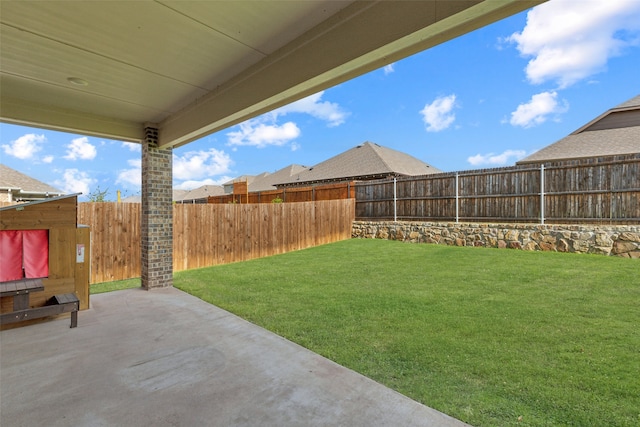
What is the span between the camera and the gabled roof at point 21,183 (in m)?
12.3

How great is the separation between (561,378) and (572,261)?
5465mm

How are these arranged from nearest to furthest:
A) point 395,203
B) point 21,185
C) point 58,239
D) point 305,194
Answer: point 58,239, point 395,203, point 21,185, point 305,194

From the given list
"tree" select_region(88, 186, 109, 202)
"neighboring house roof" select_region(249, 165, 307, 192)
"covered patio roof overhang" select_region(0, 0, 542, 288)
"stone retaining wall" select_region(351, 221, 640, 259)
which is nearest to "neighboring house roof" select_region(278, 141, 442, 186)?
"neighboring house roof" select_region(249, 165, 307, 192)

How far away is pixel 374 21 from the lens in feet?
7.33

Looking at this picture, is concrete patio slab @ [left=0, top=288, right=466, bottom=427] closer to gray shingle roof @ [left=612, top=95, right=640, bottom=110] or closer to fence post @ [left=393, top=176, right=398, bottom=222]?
fence post @ [left=393, top=176, right=398, bottom=222]

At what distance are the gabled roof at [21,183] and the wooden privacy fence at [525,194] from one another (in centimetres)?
1453

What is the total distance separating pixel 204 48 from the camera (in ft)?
9.77

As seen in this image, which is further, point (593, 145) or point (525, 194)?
point (593, 145)

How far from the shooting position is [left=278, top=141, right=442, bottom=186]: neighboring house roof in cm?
1684

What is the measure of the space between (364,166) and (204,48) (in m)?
15.2

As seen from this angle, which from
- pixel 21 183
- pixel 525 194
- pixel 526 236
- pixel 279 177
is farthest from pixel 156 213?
pixel 279 177

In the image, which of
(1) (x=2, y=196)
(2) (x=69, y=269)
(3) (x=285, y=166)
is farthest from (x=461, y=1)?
(3) (x=285, y=166)

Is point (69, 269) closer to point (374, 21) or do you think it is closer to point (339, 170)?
point (374, 21)

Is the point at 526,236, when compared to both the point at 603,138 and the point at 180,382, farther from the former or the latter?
the point at 180,382
